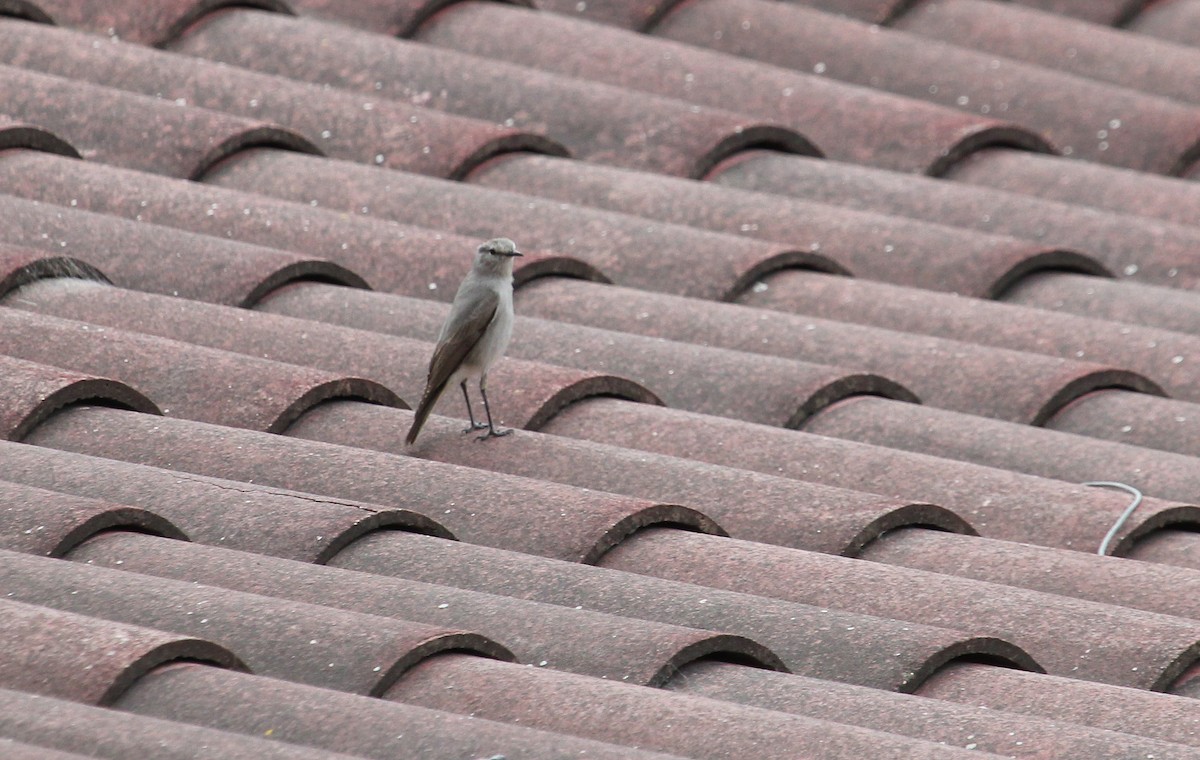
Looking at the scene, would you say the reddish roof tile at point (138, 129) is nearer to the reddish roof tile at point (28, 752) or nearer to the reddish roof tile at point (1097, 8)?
the reddish roof tile at point (28, 752)

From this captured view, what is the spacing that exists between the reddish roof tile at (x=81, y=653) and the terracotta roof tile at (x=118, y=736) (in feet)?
0.50

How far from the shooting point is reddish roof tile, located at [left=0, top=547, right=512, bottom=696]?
3.69m

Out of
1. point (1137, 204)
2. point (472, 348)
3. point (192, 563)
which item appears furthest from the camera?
point (1137, 204)

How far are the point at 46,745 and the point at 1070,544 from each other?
267 centimetres

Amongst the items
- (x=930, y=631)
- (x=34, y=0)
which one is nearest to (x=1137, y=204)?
(x=930, y=631)

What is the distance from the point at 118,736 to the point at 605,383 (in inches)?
94.1

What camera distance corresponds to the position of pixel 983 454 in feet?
17.6

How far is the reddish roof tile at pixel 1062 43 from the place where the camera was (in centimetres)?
839

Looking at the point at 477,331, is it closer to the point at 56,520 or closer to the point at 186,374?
the point at 186,374

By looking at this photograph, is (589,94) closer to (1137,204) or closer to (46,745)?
(1137,204)


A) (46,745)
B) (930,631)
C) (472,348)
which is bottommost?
(46,745)

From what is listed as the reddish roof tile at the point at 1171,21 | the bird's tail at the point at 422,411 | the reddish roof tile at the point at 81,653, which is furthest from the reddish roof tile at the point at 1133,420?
the reddish roof tile at the point at 1171,21

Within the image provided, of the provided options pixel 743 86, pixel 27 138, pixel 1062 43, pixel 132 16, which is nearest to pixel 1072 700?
pixel 27 138

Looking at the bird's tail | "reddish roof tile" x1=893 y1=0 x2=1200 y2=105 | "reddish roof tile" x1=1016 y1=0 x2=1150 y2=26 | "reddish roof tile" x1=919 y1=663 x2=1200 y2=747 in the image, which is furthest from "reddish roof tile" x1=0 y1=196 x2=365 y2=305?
"reddish roof tile" x1=1016 y1=0 x2=1150 y2=26
